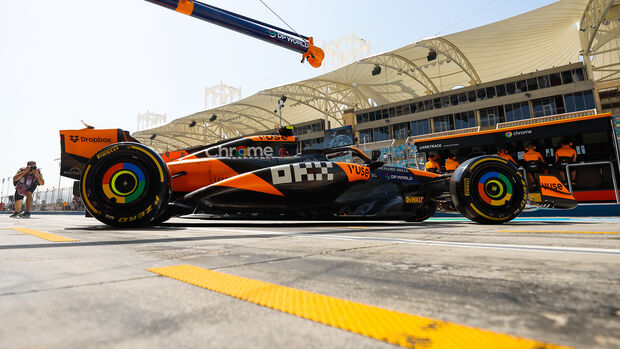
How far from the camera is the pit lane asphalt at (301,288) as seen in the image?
679 mm

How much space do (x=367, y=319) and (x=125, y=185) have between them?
4082 mm

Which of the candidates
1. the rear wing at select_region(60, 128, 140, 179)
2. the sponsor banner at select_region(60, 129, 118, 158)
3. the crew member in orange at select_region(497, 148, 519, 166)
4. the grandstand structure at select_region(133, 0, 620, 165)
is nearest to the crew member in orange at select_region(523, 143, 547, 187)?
the crew member in orange at select_region(497, 148, 519, 166)

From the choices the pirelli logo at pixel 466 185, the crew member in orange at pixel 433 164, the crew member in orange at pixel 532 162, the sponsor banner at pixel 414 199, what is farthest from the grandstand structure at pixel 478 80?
the pirelli logo at pixel 466 185

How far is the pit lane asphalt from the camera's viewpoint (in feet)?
2.23

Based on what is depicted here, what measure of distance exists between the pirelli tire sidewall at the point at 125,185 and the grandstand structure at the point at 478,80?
30497 millimetres

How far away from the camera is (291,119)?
5062cm

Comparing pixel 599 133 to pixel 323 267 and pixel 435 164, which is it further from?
pixel 323 267

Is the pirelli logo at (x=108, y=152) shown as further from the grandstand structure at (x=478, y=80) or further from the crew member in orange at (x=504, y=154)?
the grandstand structure at (x=478, y=80)

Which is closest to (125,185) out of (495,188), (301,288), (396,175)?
(301,288)

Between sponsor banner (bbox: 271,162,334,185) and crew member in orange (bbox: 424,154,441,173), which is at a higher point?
crew member in orange (bbox: 424,154,441,173)

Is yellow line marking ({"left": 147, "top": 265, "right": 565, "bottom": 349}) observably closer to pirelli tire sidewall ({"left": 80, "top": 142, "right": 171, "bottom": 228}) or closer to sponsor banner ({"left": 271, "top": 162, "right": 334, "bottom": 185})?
pirelli tire sidewall ({"left": 80, "top": 142, "right": 171, "bottom": 228})

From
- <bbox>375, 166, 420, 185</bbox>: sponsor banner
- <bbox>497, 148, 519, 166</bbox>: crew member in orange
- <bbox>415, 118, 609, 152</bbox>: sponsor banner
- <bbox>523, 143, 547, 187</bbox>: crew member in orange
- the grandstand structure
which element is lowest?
<bbox>375, 166, 420, 185</bbox>: sponsor banner

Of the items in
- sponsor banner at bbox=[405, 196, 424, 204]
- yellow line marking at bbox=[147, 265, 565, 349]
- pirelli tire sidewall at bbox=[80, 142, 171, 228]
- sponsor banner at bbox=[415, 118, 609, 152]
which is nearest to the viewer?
yellow line marking at bbox=[147, 265, 565, 349]

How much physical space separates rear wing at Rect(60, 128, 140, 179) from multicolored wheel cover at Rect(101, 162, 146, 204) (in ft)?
2.14
